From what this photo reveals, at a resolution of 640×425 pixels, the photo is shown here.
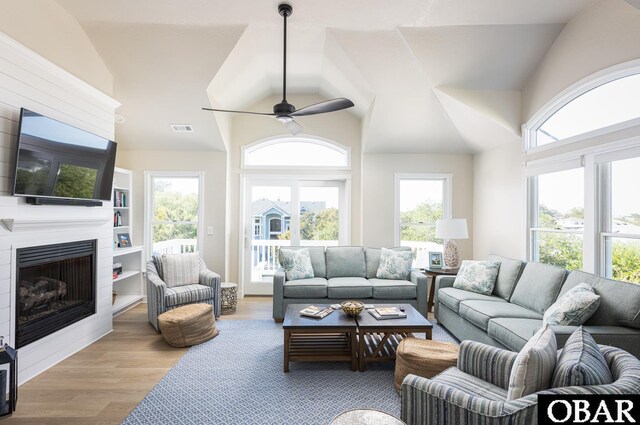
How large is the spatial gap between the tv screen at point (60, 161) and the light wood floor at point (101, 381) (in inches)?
61.6

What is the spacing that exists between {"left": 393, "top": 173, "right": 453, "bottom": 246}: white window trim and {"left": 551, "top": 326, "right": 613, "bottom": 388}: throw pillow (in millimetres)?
3880

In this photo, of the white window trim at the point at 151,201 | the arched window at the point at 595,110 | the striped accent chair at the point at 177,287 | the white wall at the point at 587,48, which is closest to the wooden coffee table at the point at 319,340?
the striped accent chair at the point at 177,287

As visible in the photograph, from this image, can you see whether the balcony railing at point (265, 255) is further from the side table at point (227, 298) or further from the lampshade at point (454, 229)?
the lampshade at point (454, 229)

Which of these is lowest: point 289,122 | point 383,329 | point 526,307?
point 383,329

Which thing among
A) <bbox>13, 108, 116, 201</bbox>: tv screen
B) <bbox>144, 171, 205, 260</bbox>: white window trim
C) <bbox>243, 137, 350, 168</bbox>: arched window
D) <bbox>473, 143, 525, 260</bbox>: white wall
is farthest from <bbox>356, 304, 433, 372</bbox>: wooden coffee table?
<bbox>144, 171, 205, 260</bbox>: white window trim

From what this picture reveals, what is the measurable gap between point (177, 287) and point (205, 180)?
186 cm

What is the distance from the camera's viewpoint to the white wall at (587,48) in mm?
2709

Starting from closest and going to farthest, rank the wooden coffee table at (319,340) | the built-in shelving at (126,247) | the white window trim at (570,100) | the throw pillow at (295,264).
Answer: the white window trim at (570,100) → the wooden coffee table at (319,340) → the throw pillow at (295,264) → the built-in shelving at (126,247)

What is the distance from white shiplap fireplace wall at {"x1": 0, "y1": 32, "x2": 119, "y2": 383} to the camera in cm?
258

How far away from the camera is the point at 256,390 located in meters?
2.67

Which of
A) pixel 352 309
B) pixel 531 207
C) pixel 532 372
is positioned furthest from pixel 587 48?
pixel 352 309

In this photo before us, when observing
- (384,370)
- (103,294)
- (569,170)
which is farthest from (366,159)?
(103,294)

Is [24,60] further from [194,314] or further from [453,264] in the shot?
[453,264]

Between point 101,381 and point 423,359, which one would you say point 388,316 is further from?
point 101,381
